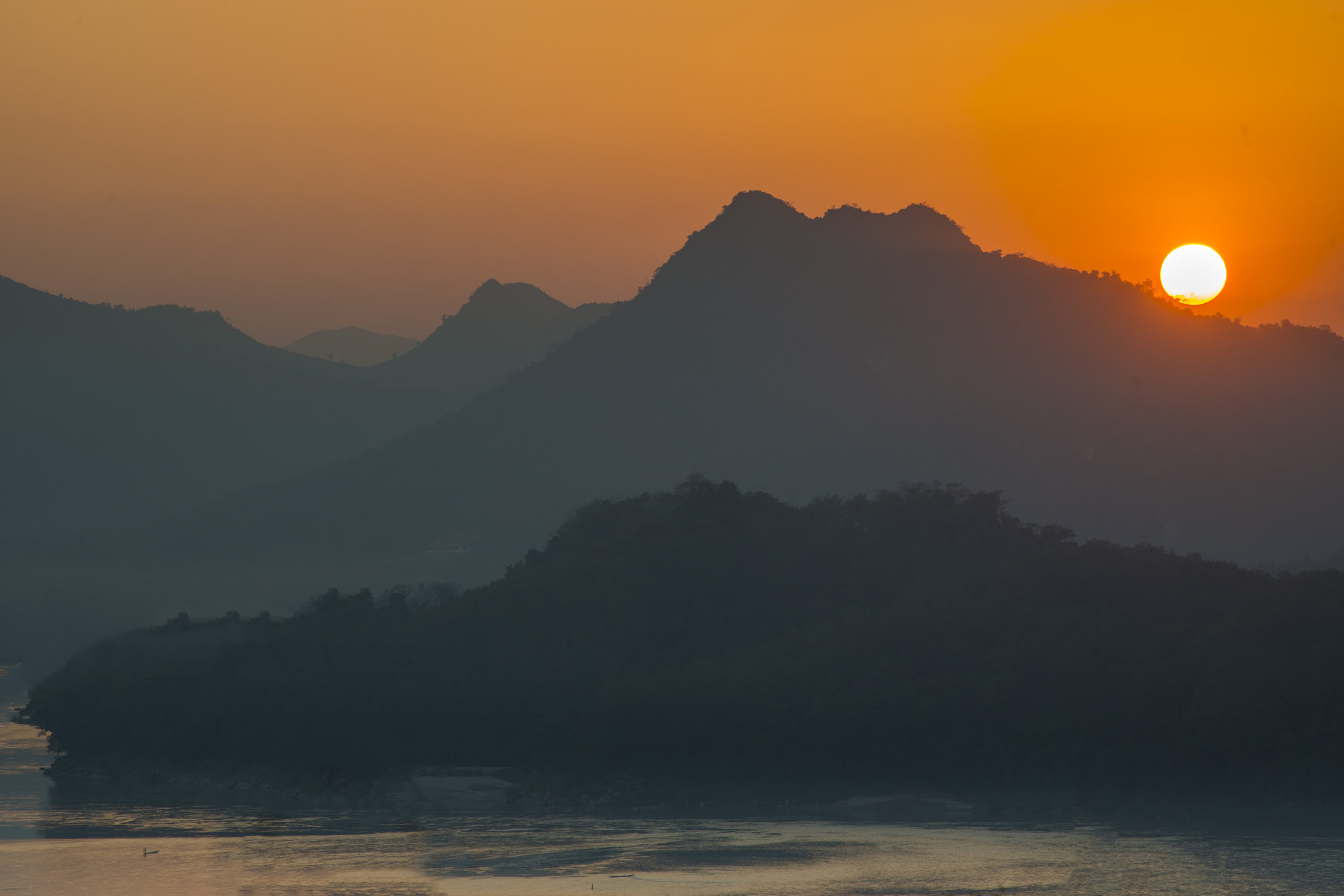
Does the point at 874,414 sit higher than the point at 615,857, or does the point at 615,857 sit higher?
the point at 874,414

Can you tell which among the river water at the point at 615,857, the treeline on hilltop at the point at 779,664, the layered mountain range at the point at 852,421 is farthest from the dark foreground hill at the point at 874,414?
the river water at the point at 615,857

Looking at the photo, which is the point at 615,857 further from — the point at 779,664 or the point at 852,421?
the point at 852,421

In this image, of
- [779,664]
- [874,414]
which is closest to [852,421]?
[874,414]

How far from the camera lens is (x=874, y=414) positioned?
184375 mm

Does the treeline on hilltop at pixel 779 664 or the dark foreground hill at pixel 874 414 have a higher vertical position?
the dark foreground hill at pixel 874 414

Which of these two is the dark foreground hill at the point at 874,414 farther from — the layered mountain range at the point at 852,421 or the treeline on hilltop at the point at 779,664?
the treeline on hilltop at the point at 779,664

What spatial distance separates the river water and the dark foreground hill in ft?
354

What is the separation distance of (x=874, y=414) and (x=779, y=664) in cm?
11829

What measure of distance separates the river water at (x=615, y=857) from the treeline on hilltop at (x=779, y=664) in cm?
515

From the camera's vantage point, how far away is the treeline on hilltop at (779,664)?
196 feet

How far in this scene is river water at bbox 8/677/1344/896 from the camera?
146 feet

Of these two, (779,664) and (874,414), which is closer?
(779,664)

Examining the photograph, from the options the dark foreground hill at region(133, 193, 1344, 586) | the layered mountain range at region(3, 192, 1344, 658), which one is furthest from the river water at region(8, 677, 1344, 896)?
the dark foreground hill at region(133, 193, 1344, 586)

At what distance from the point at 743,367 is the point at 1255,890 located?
493 feet
